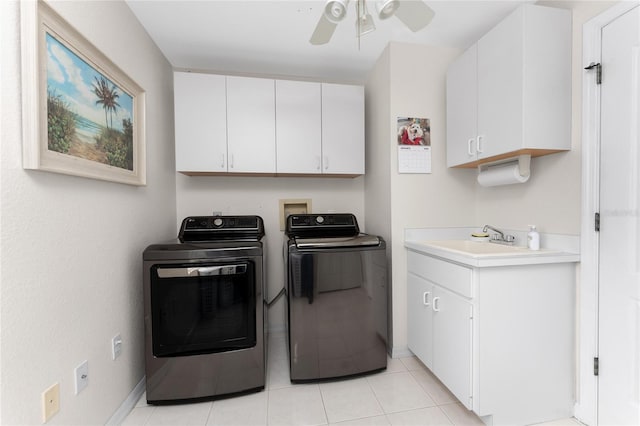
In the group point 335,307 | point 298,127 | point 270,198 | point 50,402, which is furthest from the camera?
point 270,198

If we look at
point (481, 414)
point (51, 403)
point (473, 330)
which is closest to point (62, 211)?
point (51, 403)

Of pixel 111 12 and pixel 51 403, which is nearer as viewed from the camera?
pixel 51 403

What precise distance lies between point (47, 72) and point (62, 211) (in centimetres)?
55

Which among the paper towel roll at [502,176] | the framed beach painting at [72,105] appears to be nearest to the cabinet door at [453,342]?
the paper towel roll at [502,176]

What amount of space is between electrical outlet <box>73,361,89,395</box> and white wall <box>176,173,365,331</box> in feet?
4.34

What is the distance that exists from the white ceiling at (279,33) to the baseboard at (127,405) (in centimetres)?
238

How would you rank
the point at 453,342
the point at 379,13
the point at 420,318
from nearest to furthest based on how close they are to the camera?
the point at 379,13 → the point at 453,342 → the point at 420,318

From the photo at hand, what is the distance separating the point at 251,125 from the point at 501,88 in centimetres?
172

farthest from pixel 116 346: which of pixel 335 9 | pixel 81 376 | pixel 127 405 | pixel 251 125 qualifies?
pixel 335 9

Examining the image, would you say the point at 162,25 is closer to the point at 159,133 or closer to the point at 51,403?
the point at 159,133

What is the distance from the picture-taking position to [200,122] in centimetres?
204

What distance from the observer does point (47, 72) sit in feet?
3.26

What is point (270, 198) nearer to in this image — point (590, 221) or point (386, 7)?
point (386, 7)

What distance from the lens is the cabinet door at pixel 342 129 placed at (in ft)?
7.16
